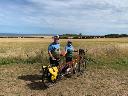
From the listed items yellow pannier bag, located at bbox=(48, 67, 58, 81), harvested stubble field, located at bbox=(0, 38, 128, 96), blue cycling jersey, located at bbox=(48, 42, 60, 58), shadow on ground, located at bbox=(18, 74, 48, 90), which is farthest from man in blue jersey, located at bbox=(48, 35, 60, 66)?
shadow on ground, located at bbox=(18, 74, 48, 90)

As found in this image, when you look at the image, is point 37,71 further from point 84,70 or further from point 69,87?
point 69,87

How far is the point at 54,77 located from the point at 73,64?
2727 millimetres

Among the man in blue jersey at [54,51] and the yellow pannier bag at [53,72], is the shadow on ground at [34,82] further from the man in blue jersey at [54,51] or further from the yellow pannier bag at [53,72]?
the man in blue jersey at [54,51]

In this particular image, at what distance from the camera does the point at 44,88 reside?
14883 millimetres

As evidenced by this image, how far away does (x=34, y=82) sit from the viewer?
16141 millimetres

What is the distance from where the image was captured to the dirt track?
46.8 feet

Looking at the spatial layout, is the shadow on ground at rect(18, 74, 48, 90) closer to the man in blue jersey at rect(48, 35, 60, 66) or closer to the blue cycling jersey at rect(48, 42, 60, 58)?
the man in blue jersey at rect(48, 35, 60, 66)

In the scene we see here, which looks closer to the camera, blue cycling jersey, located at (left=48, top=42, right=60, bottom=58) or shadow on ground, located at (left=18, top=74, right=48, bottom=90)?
shadow on ground, located at (left=18, top=74, right=48, bottom=90)

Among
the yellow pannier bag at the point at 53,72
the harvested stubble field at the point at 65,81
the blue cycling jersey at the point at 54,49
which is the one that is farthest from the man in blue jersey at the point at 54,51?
the harvested stubble field at the point at 65,81

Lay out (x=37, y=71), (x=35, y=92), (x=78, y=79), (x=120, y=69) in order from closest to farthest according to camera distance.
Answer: (x=35, y=92)
(x=78, y=79)
(x=37, y=71)
(x=120, y=69)

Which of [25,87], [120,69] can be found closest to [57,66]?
[25,87]

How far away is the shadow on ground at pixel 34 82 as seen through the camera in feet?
49.4

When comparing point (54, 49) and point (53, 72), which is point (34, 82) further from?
point (54, 49)

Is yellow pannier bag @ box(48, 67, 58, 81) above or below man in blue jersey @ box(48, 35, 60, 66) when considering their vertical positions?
below
